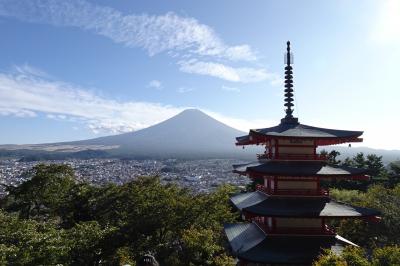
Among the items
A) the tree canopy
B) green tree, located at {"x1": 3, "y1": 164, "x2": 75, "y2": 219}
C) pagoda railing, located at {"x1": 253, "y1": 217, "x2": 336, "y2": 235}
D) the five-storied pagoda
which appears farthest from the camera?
green tree, located at {"x1": 3, "y1": 164, "x2": 75, "y2": 219}

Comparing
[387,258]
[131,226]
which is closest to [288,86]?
[387,258]

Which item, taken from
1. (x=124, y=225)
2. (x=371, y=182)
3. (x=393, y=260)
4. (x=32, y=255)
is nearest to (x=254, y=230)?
(x=393, y=260)

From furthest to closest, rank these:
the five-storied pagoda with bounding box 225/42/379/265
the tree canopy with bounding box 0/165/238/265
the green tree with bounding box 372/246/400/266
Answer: the tree canopy with bounding box 0/165/238/265
the five-storied pagoda with bounding box 225/42/379/265
the green tree with bounding box 372/246/400/266

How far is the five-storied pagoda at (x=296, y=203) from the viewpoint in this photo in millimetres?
18281

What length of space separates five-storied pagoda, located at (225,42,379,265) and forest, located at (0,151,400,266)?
147 cm

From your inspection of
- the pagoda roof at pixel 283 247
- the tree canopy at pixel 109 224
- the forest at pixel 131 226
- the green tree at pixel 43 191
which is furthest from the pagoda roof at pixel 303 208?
the green tree at pixel 43 191

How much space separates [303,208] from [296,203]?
0.54m

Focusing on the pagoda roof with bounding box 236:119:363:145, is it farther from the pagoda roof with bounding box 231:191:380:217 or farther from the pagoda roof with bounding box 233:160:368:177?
the pagoda roof with bounding box 231:191:380:217

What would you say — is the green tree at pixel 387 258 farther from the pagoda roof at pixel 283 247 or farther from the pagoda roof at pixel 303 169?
the pagoda roof at pixel 303 169

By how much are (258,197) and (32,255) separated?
12.1 meters

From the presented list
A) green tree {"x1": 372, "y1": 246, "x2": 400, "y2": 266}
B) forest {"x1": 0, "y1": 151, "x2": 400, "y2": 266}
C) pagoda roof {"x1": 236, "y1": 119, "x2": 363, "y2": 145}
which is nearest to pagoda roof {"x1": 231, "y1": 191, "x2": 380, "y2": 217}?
forest {"x1": 0, "y1": 151, "x2": 400, "y2": 266}

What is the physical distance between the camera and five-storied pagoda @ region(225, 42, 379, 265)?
60.0 feet

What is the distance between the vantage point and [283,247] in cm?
1844

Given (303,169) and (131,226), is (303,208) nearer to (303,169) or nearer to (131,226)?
(303,169)
